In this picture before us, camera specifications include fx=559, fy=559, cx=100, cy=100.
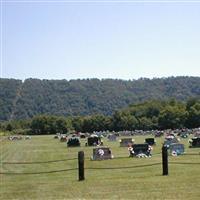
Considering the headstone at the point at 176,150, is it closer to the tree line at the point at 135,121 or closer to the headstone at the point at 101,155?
the headstone at the point at 101,155

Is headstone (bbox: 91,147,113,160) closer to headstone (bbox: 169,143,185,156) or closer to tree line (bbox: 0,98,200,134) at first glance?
headstone (bbox: 169,143,185,156)

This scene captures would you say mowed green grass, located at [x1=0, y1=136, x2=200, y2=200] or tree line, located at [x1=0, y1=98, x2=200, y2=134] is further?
tree line, located at [x1=0, y1=98, x2=200, y2=134]

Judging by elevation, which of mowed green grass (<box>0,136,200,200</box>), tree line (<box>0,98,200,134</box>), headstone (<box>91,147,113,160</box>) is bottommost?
mowed green grass (<box>0,136,200,200</box>)

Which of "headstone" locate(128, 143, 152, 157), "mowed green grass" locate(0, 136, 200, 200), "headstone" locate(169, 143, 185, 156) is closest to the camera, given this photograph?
"mowed green grass" locate(0, 136, 200, 200)

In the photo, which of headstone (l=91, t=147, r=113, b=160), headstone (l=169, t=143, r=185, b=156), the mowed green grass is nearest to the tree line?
headstone (l=169, t=143, r=185, b=156)

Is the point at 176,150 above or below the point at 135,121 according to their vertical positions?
below

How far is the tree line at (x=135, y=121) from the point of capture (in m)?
153

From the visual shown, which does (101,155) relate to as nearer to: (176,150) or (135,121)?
(176,150)

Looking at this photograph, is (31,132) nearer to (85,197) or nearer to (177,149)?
(177,149)

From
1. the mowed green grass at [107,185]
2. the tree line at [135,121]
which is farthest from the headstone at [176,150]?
the tree line at [135,121]

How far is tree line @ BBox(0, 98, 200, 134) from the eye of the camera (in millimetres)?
153250

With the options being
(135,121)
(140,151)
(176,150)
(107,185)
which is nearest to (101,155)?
(140,151)

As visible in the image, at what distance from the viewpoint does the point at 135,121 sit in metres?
174

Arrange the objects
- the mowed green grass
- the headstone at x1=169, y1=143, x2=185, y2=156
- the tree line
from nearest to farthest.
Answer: the mowed green grass < the headstone at x1=169, y1=143, x2=185, y2=156 < the tree line
